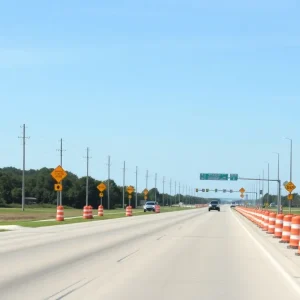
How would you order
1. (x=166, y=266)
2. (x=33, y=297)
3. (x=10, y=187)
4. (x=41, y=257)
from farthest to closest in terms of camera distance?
(x=10, y=187)
(x=41, y=257)
(x=166, y=266)
(x=33, y=297)

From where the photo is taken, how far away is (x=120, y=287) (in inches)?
521

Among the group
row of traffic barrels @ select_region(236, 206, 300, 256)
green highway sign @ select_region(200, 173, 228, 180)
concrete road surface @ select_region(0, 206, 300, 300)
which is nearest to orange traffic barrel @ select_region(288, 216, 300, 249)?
row of traffic barrels @ select_region(236, 206, 300, 256)

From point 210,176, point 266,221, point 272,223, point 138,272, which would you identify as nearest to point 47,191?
point 210,176

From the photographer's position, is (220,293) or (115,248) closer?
(220,293)

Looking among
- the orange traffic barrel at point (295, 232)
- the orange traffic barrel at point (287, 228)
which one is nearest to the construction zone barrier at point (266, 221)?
the orange traffic barrel at point (287, 228)

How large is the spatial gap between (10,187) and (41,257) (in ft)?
467

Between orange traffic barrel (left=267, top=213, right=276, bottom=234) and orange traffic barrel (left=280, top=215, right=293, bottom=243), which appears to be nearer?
orange traffic barrel (left=280, top=215, right=293, bottom=243)

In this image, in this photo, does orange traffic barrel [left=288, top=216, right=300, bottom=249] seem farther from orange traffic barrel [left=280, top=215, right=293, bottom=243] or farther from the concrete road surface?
orange traffic barrel [left=280, top=215, right=293, bottom=243]

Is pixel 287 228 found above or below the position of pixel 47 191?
below

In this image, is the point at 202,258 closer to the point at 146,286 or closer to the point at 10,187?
the point at 146,286

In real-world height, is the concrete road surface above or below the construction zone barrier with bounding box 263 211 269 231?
below

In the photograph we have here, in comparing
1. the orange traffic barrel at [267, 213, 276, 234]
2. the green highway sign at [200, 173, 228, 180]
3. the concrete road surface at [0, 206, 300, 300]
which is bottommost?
the concrete road surface at [0, 206, 300, 300]

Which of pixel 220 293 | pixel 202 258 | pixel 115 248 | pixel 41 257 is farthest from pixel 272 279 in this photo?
pixel 115 248

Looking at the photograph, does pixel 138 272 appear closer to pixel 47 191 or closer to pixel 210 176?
pixel 210 176
